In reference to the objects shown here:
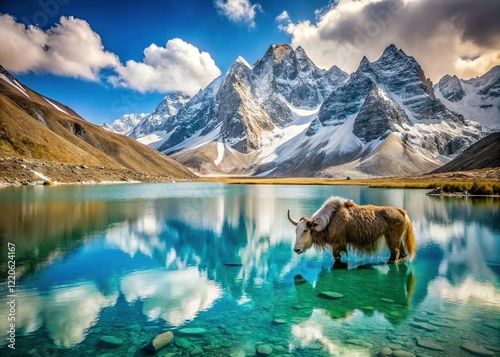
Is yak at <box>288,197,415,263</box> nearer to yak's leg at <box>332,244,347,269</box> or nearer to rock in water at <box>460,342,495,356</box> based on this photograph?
yak's leg at <box>332,244,347,269</box>

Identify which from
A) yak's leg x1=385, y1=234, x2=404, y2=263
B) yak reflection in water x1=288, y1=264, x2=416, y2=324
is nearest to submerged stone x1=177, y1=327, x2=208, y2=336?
yak reflection in water x1=288, y1=264, x2=416, y2=324

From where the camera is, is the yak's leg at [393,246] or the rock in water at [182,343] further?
the yak's leg at [393,246]

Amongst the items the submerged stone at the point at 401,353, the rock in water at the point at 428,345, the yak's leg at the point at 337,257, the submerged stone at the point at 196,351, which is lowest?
the submerged stone at the point at 196,351

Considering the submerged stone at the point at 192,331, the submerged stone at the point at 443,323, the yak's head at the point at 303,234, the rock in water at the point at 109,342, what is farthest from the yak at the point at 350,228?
the rock in water at the point at 109,342

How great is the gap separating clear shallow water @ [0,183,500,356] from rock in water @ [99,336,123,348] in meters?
0.10

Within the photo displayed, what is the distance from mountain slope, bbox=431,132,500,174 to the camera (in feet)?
307

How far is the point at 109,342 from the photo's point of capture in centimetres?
625

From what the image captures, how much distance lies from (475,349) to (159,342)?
5.87 metres

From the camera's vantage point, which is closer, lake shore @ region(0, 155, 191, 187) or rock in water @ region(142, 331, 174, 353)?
rock in water @ region(142, 331, 174, 353)

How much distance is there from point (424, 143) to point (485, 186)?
545 feet

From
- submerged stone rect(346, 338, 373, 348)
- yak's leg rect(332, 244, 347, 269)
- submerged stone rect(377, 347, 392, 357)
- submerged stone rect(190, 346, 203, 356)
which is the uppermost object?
yak's leg rect(332, 244, 347, 269)

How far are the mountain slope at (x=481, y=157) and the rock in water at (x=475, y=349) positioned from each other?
337ft

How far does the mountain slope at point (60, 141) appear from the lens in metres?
87.2

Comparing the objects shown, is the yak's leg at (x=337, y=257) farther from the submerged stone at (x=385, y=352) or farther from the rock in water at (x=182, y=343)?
the rock in water at (x=182, y=343)
